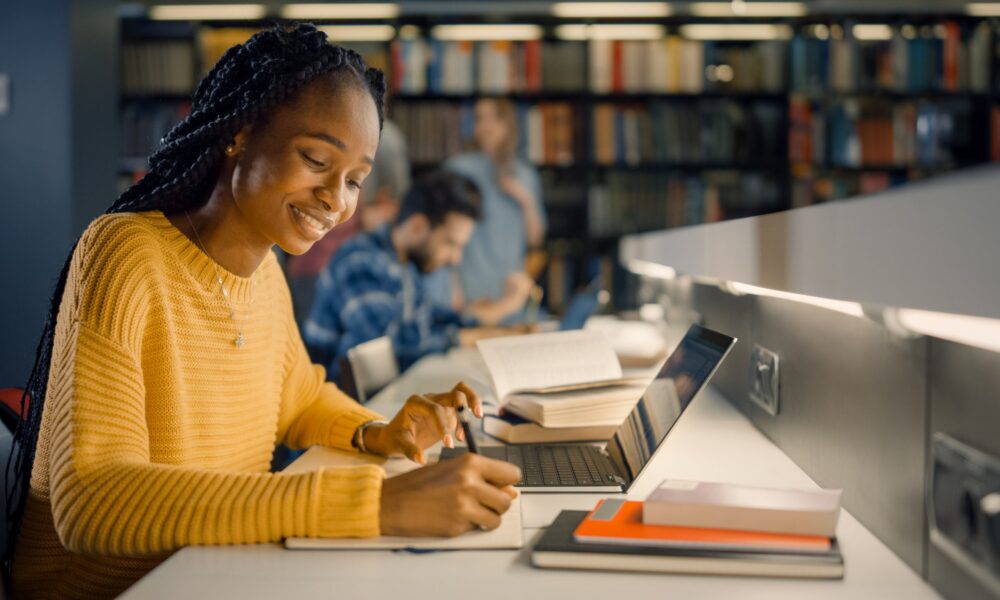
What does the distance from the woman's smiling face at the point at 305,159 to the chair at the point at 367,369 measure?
0.85 metres

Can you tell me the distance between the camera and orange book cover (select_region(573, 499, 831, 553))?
75 centimetres

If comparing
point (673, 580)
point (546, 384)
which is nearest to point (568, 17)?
point (546, 384)

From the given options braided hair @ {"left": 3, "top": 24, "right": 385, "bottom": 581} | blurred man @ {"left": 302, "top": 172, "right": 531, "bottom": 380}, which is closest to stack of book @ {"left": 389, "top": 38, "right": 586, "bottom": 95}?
blurred man @ {"left": 302, "top": 172, "right": 531, "bottom": 380}

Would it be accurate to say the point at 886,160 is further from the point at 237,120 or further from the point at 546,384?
the point at 237,120

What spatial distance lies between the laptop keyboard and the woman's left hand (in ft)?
0.30

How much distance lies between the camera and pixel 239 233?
1.19m

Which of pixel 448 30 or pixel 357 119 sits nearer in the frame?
pixel 357 119

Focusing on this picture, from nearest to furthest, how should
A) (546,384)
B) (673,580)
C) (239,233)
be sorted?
(673,580), (239,233), (546,384)

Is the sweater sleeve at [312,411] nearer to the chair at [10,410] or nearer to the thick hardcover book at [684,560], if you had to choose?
the chair at [10,410]

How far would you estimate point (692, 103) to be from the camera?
4566 millimetres

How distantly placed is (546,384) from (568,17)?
3.32 m

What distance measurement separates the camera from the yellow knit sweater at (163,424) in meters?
0.84

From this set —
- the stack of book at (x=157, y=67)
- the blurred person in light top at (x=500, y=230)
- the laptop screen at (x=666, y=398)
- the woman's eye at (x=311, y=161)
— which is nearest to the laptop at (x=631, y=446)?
the laptop screen at (x=666, y=398)

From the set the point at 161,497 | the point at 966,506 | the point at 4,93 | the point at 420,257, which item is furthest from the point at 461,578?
the point at 4,93
